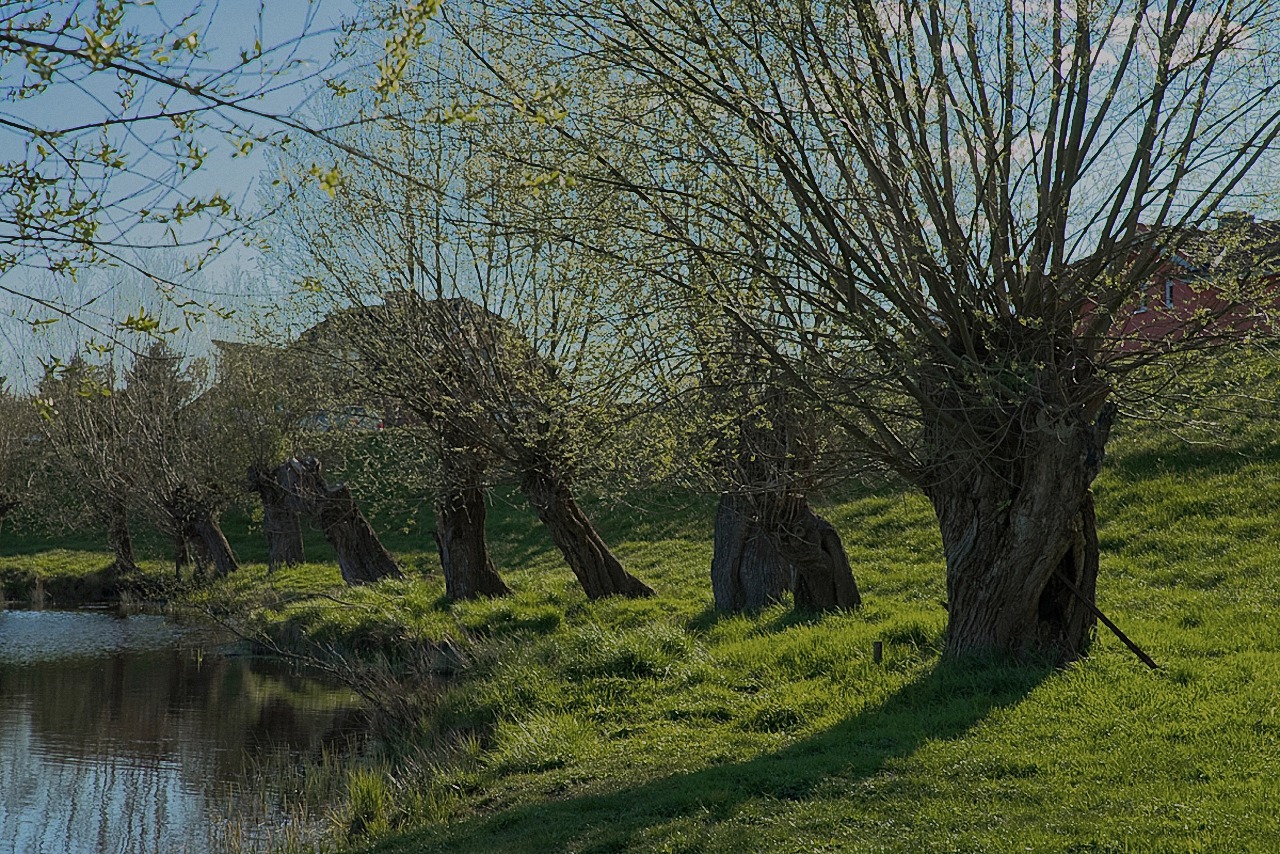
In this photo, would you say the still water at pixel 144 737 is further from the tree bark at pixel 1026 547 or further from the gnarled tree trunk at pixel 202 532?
the gnarled tree trunk at pixel 202 532

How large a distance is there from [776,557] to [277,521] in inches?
723

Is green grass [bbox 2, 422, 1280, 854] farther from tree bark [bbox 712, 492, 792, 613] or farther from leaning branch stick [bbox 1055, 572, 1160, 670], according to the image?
tree bark [bbox 712, 492, 792, 613]

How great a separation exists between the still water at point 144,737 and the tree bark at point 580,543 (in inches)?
150

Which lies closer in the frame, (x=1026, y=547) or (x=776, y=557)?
(x=1026, y=547)

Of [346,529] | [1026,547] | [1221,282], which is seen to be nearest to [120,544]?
[346,529]

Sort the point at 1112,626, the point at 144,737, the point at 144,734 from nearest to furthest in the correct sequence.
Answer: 1. the point at 1112,626
2. the point at 144,737
3. the point at 144,734

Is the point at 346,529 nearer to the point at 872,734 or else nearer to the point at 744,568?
the point at 744,568

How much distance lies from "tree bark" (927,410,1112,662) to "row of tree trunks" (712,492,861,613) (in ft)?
9.51

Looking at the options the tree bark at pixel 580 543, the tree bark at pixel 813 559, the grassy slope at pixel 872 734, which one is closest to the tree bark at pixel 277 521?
the tree bark at pixel 580 543

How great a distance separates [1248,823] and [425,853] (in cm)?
512

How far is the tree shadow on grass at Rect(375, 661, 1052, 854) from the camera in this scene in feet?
24.3

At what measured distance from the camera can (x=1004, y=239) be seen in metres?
8.69

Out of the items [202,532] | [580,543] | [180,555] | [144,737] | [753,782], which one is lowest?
[144,737]

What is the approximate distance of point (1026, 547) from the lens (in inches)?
361
